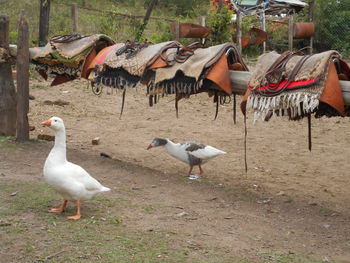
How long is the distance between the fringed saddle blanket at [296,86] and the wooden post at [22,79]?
3566 millimetres

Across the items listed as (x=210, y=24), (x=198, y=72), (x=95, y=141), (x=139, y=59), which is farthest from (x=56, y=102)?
(x=198, y=72)

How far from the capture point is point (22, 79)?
27.1ft

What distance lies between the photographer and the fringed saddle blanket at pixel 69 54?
7648 mm

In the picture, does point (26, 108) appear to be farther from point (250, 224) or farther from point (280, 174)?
point (250, 224)

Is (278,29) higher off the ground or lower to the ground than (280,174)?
higher

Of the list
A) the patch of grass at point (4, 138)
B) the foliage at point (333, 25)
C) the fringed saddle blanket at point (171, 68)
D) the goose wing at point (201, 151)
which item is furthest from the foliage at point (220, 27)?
the goose wing at point (201, 151)

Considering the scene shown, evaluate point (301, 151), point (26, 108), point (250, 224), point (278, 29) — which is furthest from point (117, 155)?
point (278, 29)

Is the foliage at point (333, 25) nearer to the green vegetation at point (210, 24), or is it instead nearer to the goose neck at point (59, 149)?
the green vegetation at point (210, 24)

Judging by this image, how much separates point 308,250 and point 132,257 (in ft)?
4.82

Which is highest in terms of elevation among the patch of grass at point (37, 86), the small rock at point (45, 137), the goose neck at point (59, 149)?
the patch of grass at point (37, 86)

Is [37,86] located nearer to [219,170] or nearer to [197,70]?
[219,170]

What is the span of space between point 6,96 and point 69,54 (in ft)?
4.96

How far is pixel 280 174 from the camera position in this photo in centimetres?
772

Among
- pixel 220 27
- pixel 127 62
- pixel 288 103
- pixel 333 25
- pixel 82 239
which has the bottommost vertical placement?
pixel 82 239
